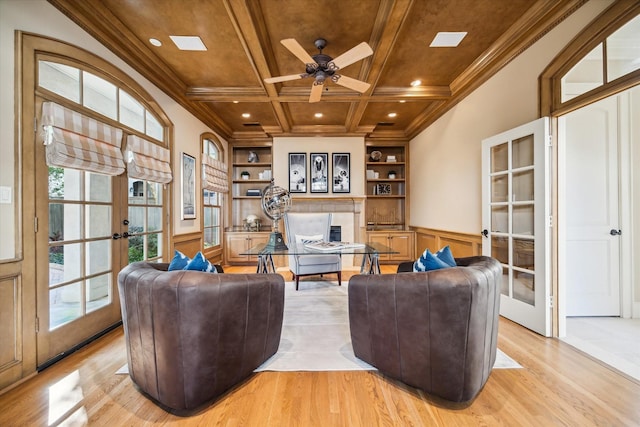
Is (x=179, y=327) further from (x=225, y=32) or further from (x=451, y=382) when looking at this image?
(x=225, y=32)

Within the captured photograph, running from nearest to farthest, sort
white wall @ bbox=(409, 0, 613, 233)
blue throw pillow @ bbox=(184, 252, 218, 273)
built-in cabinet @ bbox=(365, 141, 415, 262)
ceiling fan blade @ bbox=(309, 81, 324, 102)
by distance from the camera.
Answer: blue throw pillow @ bbox=(184, 252, 218, 273)
white wall @ bbox=(409, 0, 613, 233)
ceiling fan blade @ bbox=(309, 81, 324, 102)
built-in cabinet @ bbox=(365, 141, 415, 262)

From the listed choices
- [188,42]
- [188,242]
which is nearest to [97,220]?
[188,242]

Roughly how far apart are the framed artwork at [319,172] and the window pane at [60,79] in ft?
12.2

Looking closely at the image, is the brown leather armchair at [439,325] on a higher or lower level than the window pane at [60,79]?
lower

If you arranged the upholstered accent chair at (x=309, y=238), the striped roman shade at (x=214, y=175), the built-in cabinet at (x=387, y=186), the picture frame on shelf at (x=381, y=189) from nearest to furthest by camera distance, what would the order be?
the upholstered accent chair at (x=309, y=238) → the striped roman shade at (x=214, y=175) → the built-in cabinet at (x=387, y=186) → the picture frame on shelf at (x=381, y=189)

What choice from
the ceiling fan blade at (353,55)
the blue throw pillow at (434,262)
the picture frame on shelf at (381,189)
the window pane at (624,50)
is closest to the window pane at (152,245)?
the ceiling fan blade at (353,55)

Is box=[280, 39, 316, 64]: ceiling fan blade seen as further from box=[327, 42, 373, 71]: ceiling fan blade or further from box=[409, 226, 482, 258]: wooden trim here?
box=[409, 226, 482, 258]: wooden trim

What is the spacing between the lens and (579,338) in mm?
2186

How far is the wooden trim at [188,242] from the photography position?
355 centimetres

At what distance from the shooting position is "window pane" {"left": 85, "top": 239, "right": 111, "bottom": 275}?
226 cm

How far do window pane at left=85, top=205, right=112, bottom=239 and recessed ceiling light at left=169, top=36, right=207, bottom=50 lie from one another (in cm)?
177

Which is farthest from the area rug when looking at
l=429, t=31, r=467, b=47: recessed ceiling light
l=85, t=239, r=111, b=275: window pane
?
l=429, t=31, r=467, b=47: recessed ceiling light

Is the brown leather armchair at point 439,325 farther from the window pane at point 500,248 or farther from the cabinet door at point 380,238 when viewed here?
the cabinet door at point 380,238

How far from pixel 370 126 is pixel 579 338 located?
4.26 metres
